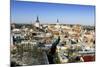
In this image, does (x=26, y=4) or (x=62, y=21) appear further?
(x=62, y=21)

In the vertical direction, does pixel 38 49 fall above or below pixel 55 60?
above

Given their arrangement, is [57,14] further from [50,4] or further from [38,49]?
[38,49]

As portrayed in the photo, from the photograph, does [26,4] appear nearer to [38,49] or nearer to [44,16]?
[44,16]

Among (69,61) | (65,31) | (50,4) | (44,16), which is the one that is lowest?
(69,61)

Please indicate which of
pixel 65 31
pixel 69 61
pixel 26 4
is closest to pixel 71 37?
pixel 65 31

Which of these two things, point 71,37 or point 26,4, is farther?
point 71,37

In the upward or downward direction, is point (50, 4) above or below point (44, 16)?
above
